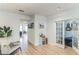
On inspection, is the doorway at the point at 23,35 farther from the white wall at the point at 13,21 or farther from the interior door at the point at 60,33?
the interior door at the point at 60,33

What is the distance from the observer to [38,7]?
91.9 inches

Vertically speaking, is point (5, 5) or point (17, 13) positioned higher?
point (5, 5)

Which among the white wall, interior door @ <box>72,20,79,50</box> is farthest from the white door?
interior door @ <box>72,20,79,50</box>

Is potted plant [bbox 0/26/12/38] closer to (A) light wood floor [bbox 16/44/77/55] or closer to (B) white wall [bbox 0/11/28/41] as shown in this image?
(B) white wall [bbox 0/11/28/41]

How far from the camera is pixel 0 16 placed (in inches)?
90.9

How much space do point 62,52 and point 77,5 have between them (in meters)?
1.04

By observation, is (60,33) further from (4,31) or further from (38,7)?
(4,31)

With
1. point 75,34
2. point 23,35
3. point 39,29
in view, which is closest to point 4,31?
point 23,35

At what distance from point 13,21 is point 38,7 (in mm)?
624

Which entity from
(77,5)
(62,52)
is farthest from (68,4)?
(62,52)

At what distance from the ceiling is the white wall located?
91 mm

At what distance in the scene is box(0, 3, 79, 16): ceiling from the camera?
225 cm

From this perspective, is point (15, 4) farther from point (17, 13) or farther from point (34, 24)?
point (34, 24)

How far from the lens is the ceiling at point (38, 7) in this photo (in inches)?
88.6
